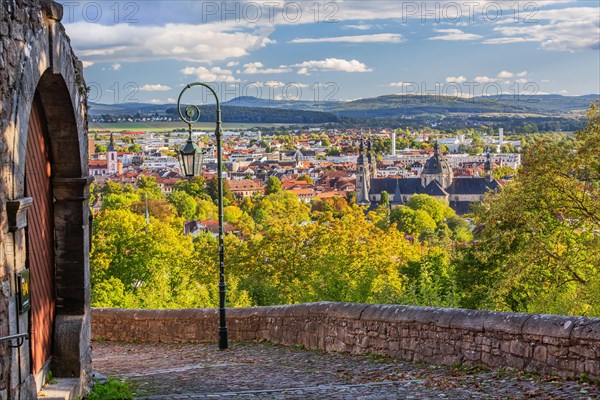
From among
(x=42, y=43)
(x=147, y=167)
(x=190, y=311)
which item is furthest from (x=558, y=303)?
(x=147, y=167)

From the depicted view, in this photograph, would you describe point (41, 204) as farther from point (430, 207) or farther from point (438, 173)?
point (438, 173)

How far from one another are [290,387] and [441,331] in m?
1.71

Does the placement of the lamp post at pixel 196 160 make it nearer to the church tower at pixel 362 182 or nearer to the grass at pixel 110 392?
the grass at pixel 110 392

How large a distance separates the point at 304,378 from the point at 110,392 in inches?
84.0

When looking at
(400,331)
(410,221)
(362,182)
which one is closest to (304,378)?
(400,331)

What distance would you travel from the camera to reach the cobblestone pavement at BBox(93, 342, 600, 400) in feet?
24.5

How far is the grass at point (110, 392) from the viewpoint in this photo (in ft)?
26.0

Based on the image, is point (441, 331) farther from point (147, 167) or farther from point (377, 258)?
point (147, 167)

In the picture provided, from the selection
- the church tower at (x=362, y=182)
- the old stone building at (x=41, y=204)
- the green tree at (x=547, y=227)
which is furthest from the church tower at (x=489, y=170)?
the old stone building at (x=41, y=204)

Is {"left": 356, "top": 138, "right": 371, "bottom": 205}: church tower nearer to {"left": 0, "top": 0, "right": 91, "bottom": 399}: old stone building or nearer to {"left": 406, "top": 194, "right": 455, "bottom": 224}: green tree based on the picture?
{"left": 406, "top": 194, "right": 455, "bottom": 224}: green tree

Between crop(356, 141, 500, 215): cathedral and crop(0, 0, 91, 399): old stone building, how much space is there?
144 m

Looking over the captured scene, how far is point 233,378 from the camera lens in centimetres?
953

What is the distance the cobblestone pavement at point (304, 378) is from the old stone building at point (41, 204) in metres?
1.22

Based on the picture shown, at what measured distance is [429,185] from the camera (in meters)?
159
